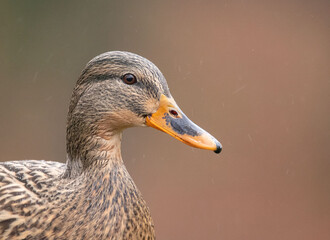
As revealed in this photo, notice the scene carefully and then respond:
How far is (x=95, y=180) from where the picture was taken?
2.87 m

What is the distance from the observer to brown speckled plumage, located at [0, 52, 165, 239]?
108 inches

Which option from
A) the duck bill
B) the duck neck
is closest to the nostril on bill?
the duck bill

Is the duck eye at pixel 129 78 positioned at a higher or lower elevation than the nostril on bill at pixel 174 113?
higher

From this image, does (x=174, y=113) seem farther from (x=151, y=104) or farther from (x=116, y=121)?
(x=116, y=121)

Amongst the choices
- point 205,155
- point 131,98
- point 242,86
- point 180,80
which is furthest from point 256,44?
point 131,98

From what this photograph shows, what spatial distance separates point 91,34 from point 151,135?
142 centimetres

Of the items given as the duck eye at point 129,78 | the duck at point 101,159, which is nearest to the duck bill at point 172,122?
the duck at point 101,159

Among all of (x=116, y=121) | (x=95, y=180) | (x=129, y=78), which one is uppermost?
(x=129, y=78)

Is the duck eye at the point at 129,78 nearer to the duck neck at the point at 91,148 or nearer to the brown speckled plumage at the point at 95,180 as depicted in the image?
the brown speckled plumage at the point at 95,180

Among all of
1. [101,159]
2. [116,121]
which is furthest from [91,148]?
[116,121]

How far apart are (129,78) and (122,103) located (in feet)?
0.38

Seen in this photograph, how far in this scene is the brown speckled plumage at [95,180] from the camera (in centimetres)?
275

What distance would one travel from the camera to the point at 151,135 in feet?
23.2

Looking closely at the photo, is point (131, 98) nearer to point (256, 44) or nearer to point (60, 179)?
point (60, 179)
